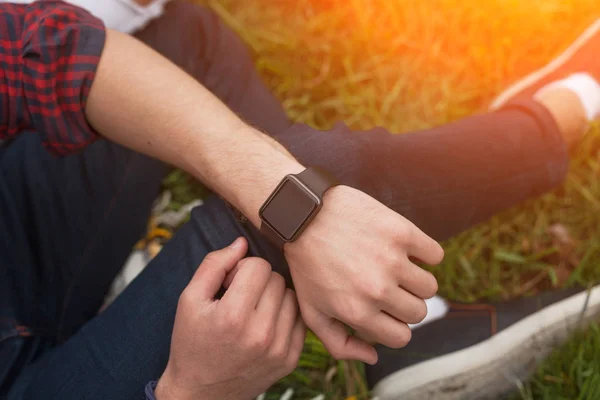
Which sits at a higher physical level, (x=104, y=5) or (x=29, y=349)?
(x=104, y=5)

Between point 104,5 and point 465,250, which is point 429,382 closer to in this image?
point 465,250

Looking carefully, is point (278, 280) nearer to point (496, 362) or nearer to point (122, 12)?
point (496, 362)

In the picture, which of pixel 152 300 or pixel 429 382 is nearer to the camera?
pixel 152 300

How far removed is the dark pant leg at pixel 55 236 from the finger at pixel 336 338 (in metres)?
0.74

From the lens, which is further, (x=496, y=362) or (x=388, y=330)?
(x=496, y=362)

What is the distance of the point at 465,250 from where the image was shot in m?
2.03

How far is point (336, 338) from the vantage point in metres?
1.22

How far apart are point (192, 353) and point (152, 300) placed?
19cm

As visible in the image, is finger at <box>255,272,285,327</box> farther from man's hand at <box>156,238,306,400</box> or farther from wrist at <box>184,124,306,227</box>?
wrist at <box>184,124,306,227</box>

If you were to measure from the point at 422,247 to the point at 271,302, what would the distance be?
0.35 meters

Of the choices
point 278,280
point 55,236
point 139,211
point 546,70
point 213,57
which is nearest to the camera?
point 278,280

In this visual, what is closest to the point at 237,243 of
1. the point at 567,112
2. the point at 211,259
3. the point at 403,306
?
the point at 211,259

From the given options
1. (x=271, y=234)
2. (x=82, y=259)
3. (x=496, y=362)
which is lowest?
(x=496, y=362)

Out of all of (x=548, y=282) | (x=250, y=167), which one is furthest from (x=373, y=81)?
(x=250, y=167)
